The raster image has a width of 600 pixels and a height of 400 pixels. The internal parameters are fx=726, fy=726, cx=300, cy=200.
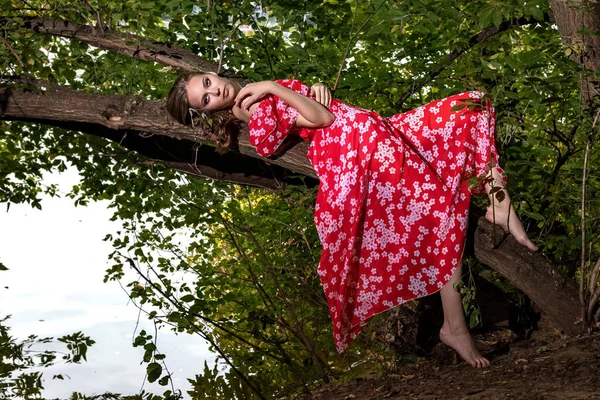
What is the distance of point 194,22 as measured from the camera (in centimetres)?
477

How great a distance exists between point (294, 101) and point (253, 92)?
0.68 ft

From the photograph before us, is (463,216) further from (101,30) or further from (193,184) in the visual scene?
(101,30)

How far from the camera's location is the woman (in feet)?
10.8

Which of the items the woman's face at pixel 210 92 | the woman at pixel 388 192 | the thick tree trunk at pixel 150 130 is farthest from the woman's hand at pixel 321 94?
the woman's face at pixel 210 92

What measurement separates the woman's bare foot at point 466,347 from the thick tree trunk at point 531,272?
0.35 m

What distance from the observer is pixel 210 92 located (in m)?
3.44

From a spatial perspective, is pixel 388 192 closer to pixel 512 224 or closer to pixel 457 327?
pixel 512 224

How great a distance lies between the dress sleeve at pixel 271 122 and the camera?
335 cm

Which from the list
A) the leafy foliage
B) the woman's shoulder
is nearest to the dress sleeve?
the woman's shoulder

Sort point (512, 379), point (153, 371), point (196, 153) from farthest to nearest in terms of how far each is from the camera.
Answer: point (196, 153), point (153, 371), point (512, 379)

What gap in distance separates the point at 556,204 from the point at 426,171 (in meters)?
0.73

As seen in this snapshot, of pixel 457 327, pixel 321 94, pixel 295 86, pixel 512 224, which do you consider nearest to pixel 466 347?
pixel 457 327

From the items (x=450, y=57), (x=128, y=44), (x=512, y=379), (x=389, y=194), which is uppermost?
(x=128, y=44)

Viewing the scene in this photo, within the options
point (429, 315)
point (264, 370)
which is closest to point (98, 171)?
point (264, 370)
